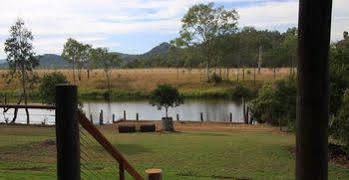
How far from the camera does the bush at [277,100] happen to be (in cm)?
2734

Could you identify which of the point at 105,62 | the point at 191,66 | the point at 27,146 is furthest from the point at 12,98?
the point at 27,146

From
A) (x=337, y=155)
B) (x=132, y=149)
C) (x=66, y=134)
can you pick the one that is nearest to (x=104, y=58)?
(x=132, y=149)

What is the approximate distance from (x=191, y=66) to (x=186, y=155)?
88471 millimetres

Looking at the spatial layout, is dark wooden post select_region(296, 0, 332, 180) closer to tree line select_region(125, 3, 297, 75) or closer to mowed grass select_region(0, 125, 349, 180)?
mowed grass select_region(0, 125, 349, 180)

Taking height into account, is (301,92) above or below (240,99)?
above

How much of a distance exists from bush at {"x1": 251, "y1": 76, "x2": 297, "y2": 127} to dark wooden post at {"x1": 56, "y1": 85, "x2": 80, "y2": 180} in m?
22.5

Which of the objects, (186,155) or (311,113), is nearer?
(311,113)

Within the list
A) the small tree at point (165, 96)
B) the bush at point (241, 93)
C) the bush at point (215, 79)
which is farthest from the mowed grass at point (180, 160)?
the bush at point (215, 79)

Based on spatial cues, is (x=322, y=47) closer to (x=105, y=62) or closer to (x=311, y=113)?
(x=311, y=113)

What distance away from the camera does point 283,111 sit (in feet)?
95.3

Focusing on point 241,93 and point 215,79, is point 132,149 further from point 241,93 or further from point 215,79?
point 215,79

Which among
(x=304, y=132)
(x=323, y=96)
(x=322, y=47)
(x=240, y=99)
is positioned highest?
(x=322, y=47)

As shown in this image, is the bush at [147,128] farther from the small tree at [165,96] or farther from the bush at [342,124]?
the bush at [342,124]

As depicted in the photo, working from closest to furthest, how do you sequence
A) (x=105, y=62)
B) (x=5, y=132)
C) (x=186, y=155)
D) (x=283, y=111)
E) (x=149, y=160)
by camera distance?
(x=149, y=160) < (x=186, y=155) < (x=5, y=132) < (x=283, y=111) < (x=105, y=62)
